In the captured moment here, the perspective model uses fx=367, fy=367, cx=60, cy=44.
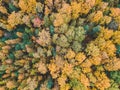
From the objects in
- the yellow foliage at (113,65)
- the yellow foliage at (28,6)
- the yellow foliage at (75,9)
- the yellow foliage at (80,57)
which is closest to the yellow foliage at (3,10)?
the yellow foliage at (28,6)

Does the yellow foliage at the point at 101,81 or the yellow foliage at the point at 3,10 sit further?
the yellow foliage at the point at 3,10

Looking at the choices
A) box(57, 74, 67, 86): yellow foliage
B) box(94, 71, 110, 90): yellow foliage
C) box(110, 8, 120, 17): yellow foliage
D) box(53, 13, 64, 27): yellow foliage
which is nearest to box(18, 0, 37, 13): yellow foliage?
box(53, 13, 64, 27): yellow foliage

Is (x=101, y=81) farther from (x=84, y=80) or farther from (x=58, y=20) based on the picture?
(x=58, y=20)

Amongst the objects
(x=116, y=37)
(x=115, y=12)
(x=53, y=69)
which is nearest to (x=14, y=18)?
(x=53, y=69)

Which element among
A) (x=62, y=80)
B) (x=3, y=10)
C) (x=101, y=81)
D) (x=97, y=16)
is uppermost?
(x=3, y=10)

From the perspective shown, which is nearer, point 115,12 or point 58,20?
point 58,20

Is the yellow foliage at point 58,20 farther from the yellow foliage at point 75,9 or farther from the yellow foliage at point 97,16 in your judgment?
the yellow foliage at point 97,16

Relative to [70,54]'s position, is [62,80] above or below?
below

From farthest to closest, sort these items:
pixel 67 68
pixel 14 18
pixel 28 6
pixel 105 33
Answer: pixel 28 6 < pixel 14 18 < pixel 105 33 < pixel 67 68

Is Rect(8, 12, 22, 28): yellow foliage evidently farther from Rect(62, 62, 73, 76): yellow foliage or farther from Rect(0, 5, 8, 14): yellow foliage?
Rect(62, 62, 73, 76): yellow foliage

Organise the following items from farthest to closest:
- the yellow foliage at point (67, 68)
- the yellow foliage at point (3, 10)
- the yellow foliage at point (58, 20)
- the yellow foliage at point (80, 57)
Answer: the yellow foliage at point (3, 10)
the yellow foliage at point (58, 20)
the yellow foliage at point (80, 57)
the yellow foliage at point (67, 68)

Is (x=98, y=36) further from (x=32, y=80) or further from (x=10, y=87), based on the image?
(x=10, y=87)
